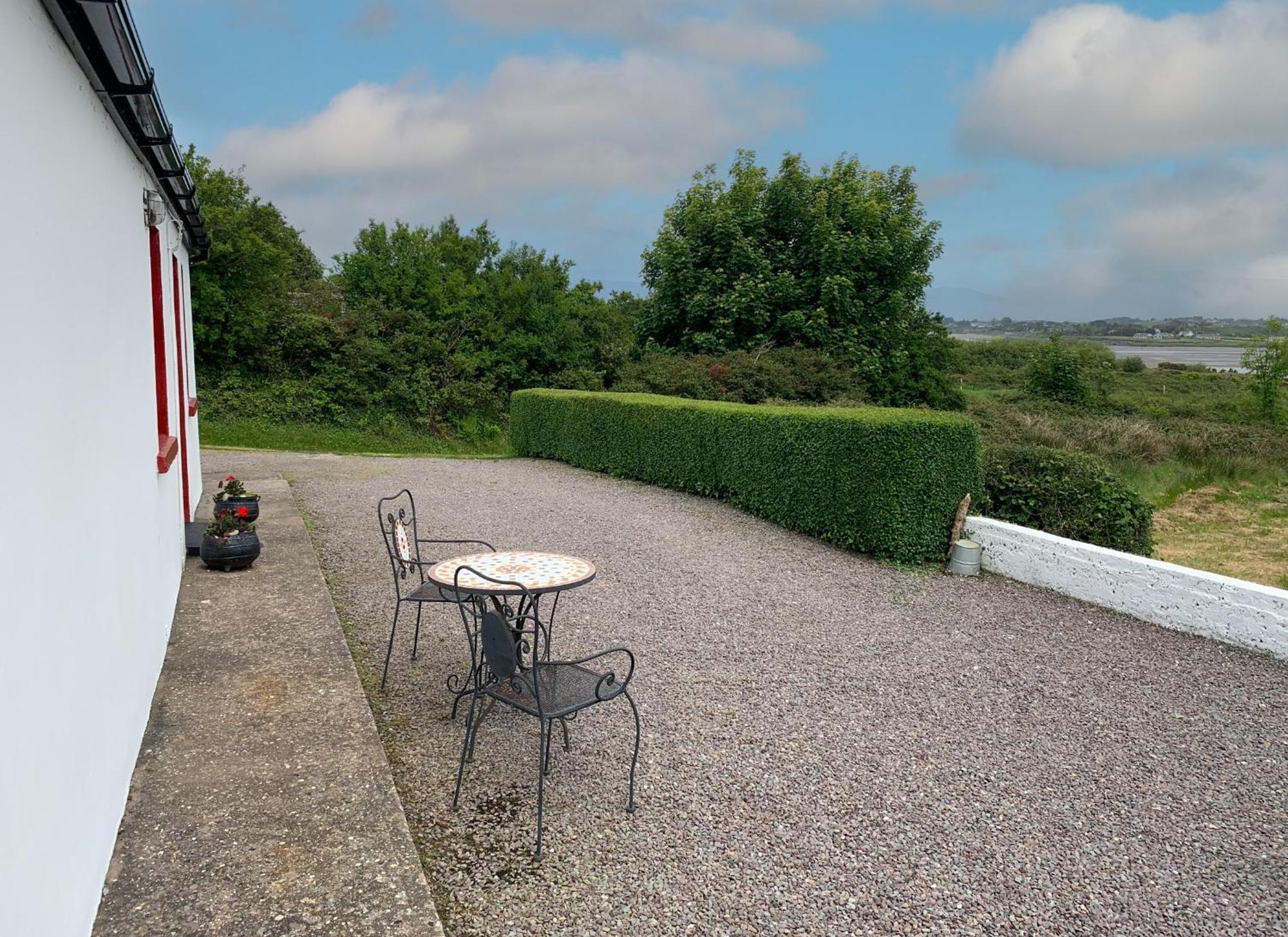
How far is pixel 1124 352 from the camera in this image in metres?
46.9

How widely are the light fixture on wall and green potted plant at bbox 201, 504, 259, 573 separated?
2192mm

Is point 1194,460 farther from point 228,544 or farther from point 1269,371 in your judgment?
point 228,544

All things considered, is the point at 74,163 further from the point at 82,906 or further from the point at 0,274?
the point at 82,906

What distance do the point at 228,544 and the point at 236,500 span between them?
97 cm

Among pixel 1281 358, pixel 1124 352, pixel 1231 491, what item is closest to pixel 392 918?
pixel 1231 491

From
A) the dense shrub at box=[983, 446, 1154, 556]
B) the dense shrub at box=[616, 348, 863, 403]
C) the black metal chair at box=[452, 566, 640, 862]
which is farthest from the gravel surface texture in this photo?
the dense shrub at box=[616, 348, 863, 403]

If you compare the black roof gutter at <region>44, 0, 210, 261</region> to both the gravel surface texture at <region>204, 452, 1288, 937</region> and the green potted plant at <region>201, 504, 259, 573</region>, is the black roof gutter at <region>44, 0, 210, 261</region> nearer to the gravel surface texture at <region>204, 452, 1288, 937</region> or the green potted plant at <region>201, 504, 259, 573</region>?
the green potted plant at <region>201, 504, 259, 573</region>

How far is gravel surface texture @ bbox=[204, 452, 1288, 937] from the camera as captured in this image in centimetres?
298

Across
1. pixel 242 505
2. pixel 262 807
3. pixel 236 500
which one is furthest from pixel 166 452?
pixel 262 807

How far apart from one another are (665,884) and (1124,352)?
52569 mm

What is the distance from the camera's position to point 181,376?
7621mm

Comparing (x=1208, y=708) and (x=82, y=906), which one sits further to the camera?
(x=1208, y=708)

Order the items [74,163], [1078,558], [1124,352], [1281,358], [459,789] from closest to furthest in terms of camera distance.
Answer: [74,163] < [459,789] < [1078,558] < [1281,358] < [1124,352]

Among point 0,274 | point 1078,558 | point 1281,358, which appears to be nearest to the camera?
point 0,274
